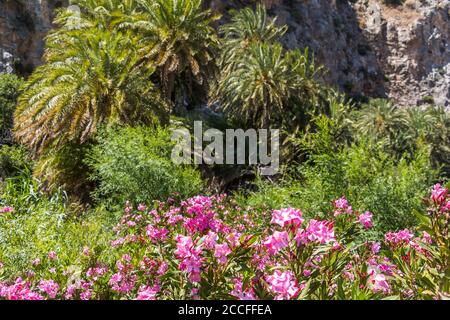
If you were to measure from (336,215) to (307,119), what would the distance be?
555 inches

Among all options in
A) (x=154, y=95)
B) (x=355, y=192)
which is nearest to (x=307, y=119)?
(x=154, y=95)

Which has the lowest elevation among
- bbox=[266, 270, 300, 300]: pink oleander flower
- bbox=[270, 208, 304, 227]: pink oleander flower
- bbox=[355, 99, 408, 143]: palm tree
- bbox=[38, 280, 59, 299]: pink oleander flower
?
bbox=[38, 280, 59, 299]: pink oleander flower

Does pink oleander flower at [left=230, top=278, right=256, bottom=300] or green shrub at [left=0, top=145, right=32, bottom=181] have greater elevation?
pink oleander flower at [left=230, top=278, right=256, bottom=300]

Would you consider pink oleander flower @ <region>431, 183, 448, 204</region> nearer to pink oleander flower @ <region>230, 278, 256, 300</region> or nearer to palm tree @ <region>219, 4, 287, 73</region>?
pink oleander flower @ <region>230, 278, 256, 300</region>

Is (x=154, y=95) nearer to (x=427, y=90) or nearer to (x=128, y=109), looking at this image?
(x=128, y=109)

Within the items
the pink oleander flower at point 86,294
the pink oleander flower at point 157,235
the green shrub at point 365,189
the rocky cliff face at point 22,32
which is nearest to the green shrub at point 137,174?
the green shrub at point 365,189

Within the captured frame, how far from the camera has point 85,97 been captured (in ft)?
40.0

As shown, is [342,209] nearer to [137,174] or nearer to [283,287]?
[283,287]

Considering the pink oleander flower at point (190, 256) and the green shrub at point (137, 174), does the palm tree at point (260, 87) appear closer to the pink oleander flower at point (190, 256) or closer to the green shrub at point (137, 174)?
the green shrub at point (137, 174)

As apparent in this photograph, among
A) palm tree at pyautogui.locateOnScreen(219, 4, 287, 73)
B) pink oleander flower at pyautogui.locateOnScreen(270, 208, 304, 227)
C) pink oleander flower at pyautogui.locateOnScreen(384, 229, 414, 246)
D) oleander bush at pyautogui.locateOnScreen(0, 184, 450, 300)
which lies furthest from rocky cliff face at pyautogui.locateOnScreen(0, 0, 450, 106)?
pink oleander flower at pyautogui.locateOnScreen(270, 208, 304, 227)

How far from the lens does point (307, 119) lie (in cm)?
1802

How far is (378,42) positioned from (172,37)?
41.5 m

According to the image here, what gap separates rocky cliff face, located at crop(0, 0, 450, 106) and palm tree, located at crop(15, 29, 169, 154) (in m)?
27.3

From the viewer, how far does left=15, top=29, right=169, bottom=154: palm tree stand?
470 inches
